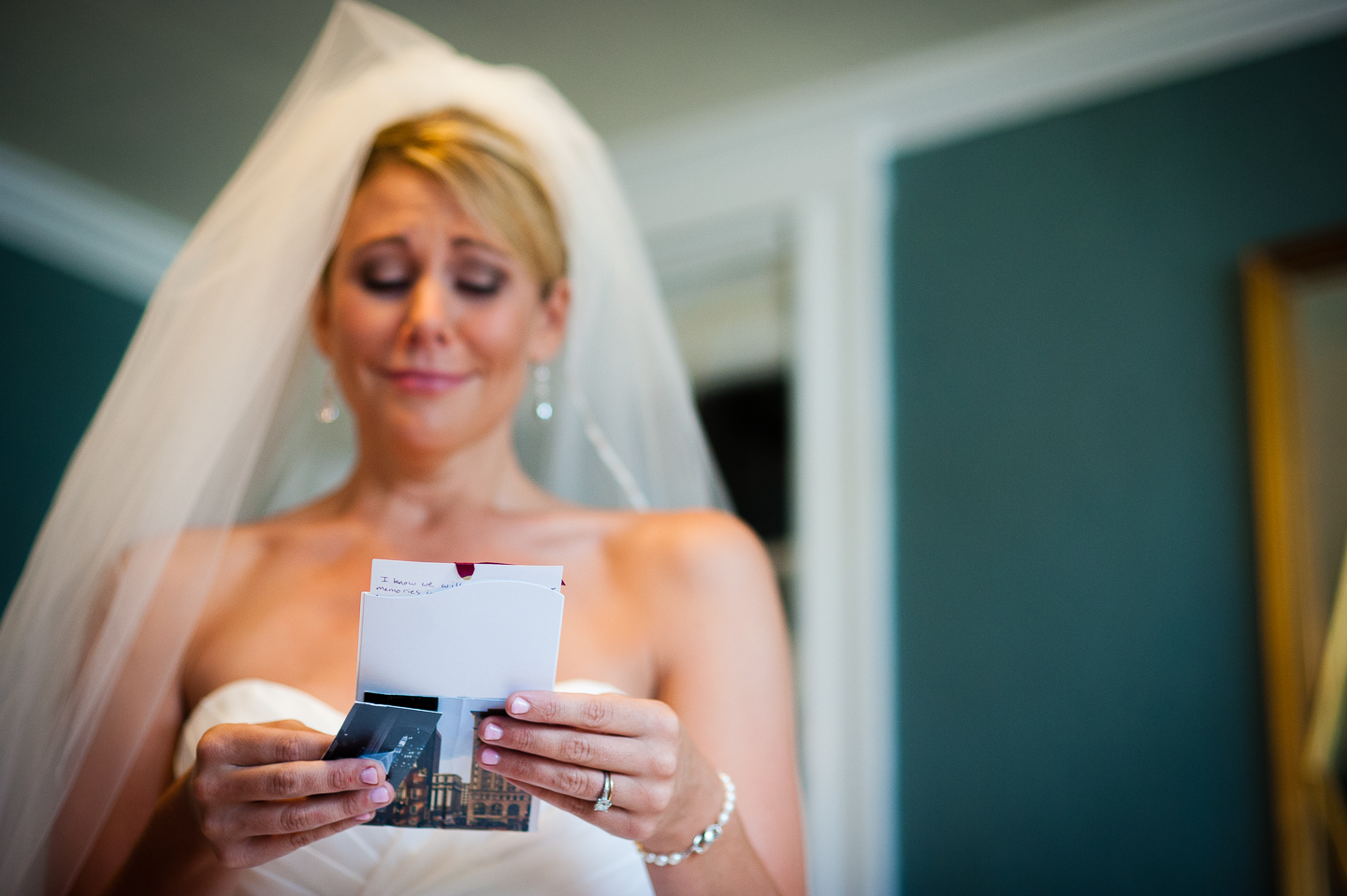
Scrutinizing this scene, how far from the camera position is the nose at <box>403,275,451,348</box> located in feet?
3.85

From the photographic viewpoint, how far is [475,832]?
1123mm

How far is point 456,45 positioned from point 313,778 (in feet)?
6.83

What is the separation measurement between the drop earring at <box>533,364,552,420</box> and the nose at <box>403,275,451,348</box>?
300 millimetres

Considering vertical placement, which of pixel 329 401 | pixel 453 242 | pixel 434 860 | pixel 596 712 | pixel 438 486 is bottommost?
pixel 434 860

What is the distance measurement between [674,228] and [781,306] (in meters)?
0.41

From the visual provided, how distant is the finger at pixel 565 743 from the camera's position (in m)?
0.77

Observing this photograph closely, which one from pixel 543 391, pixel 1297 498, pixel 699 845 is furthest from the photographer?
pixel 1297 498

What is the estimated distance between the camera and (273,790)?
786 millimetres

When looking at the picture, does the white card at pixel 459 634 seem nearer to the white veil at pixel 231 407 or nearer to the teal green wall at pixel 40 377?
the white veil at pixel 231 407

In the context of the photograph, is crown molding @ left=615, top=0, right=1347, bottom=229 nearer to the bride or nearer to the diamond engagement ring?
the bride

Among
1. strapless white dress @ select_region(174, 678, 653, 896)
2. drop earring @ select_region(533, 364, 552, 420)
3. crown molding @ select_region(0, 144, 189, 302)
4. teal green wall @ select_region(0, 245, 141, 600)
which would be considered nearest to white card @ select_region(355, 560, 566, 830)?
strapless white dress @ select_region(174, 678, 653, 896)

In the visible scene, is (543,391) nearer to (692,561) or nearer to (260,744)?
(692,561)

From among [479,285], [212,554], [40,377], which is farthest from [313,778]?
[40,377]

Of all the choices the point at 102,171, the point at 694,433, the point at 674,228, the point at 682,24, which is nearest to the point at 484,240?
the point at 694,433
